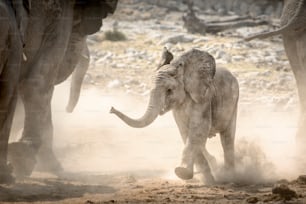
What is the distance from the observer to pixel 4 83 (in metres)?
6.18

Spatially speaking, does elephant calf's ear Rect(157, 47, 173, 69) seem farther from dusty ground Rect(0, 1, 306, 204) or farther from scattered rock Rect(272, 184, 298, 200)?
scattered rock Rect(272, 184, 298, 200)

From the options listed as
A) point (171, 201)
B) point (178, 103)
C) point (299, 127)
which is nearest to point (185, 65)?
point (178, 103)

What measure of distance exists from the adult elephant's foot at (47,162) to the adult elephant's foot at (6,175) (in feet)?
5.00

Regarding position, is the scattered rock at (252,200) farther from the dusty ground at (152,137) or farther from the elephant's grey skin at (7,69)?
the elephant's grey skin at (7,69)

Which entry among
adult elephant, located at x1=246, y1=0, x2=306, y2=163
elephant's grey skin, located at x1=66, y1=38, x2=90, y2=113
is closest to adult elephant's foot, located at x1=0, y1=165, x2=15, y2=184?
elephant's grey skin, located at x1=66, y1=38, x2=90, y2=113

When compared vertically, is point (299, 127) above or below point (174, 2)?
below

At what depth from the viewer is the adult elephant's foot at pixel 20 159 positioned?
23.7 feet

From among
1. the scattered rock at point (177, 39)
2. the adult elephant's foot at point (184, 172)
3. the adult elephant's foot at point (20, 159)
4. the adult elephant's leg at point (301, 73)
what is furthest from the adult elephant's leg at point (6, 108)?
the scattered rock at point (177, 39)

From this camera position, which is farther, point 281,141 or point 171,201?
point 281,141

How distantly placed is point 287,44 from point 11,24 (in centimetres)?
427

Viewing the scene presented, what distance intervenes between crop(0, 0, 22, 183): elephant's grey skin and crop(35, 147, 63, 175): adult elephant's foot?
5.18 ft

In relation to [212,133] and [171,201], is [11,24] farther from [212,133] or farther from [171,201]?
[212,133]

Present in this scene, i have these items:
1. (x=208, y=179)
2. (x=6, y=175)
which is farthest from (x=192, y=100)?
(x=6, y=175)

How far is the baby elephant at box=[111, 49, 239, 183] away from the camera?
682 centimetres
